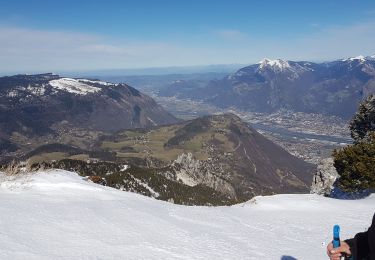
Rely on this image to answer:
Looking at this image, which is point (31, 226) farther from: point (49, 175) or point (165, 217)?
point (49, 175)

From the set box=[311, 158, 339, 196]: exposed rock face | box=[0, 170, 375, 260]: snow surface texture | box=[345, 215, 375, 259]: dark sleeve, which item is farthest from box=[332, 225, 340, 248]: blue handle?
box=[311, 158, 339, 196]: exposed rock face

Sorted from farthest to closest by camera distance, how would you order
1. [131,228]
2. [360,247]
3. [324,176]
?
[324,176]
[131,228]
[360,247]

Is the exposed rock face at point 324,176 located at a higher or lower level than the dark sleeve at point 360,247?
lower

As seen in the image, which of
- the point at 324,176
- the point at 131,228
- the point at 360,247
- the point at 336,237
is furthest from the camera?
the point at 324,176

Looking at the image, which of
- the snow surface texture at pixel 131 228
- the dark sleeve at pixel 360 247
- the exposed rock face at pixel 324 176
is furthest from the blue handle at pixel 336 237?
the exposed rock face at pixel 324 176

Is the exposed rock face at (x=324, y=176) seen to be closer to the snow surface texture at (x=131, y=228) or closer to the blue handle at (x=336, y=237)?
the snow surface texture at (x=131, y=228)

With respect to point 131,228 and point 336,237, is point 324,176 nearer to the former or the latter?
point 131,228

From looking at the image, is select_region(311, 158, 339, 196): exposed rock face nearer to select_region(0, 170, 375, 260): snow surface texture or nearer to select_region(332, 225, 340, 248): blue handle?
select_region(0, 170, 375, 260): snow surface texture

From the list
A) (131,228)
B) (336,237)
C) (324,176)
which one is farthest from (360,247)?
(324,176)
